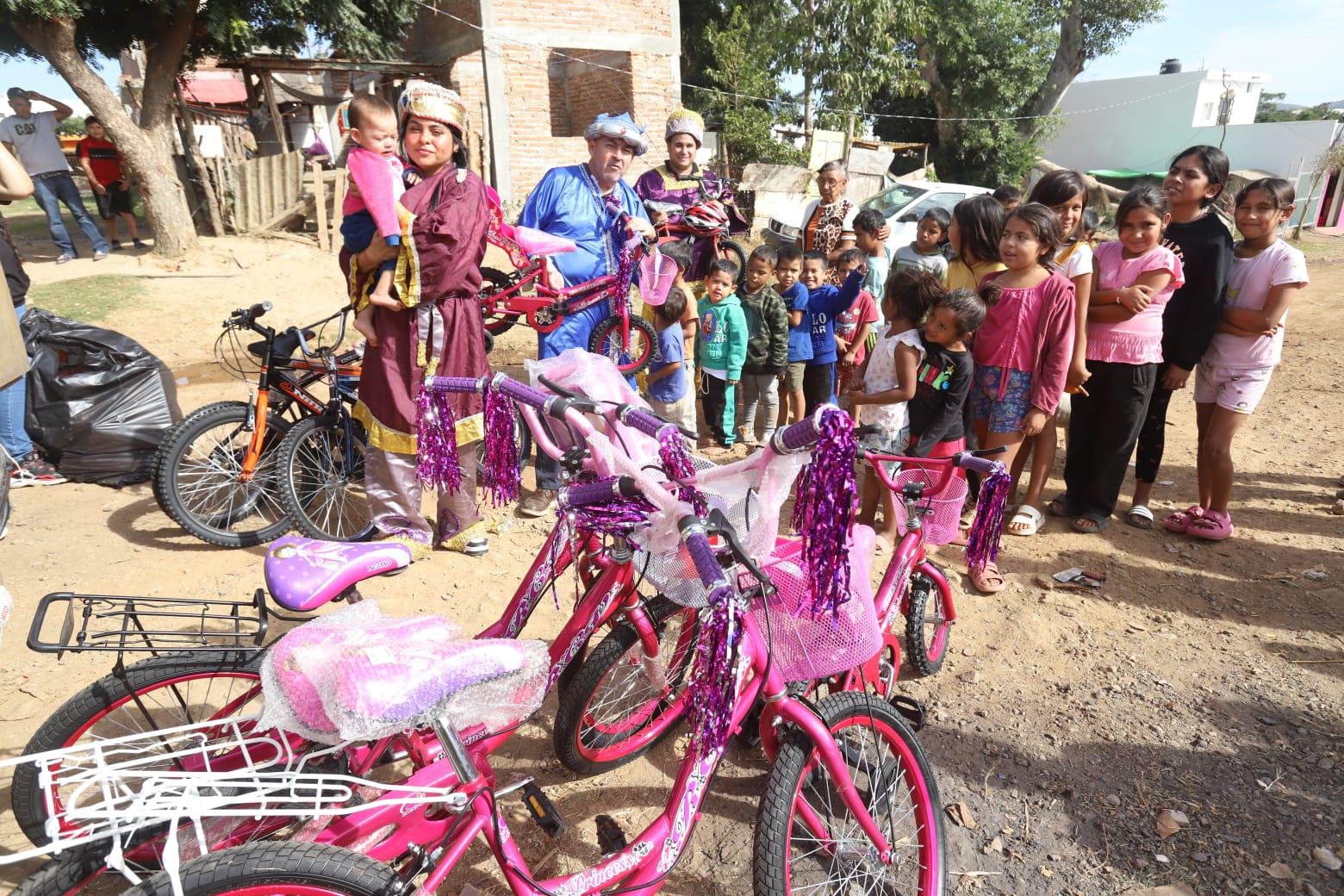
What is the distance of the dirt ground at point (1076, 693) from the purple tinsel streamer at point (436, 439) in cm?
109

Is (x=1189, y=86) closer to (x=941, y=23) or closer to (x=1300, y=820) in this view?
(x=941, y=23)

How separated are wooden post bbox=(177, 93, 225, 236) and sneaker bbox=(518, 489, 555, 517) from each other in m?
9.51

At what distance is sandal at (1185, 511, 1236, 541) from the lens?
415 centimetres

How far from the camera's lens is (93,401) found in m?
4.28

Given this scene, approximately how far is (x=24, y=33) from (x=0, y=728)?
9.37 meters

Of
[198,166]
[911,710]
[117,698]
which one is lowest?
[911,710]

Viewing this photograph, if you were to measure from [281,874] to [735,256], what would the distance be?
461 cm

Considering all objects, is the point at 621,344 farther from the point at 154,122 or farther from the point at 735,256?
the point at 154,122

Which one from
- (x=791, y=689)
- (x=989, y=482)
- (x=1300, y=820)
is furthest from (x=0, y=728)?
(x=1300, y=820)

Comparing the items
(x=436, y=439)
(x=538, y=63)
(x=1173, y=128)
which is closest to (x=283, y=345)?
(x=436, y=439)

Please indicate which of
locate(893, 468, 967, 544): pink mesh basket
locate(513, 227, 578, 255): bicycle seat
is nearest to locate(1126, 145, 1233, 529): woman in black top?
locate(893, 468, 967, 544): pink mesh basket

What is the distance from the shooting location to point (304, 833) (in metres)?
1.56

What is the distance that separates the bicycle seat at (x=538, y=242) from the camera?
3848 mm

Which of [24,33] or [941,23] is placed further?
[941,23]
